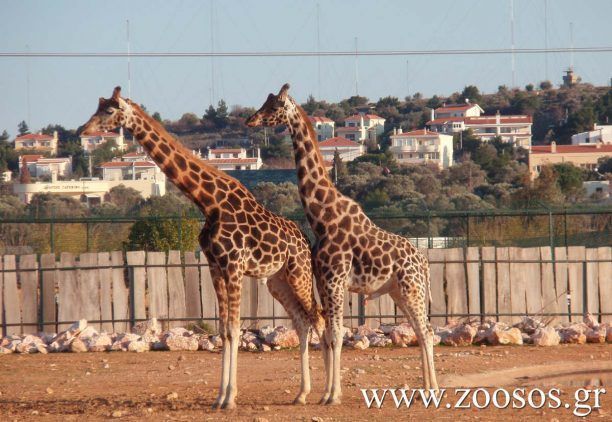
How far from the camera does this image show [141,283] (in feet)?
72.3

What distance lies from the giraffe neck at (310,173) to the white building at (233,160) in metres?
51.7

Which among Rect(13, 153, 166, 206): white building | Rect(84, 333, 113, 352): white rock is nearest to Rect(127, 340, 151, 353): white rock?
Rect(84, 333, 113, 352): white rock

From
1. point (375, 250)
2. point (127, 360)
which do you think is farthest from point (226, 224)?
point (127, 360)

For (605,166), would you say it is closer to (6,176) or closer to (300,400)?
(6,176)

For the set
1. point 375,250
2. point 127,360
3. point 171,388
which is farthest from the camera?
point 127,360

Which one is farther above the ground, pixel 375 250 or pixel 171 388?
pixel 375 250

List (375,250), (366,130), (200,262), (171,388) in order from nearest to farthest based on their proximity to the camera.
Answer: (375,250), (171,388), (200,262), (366,130)

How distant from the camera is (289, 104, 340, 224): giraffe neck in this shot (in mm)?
14461

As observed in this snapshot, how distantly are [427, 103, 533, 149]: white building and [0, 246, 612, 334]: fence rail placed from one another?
73.7 metres

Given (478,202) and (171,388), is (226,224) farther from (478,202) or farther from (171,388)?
→ (478,202)

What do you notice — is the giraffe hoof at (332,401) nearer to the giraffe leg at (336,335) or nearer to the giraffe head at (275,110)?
the giraffe leg at (336,335)

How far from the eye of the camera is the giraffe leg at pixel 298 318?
14.4m

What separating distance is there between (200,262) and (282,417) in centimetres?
873

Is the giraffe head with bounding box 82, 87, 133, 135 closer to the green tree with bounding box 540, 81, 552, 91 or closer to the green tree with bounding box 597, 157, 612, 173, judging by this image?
the green tree with bounding box 597, 157, 612, 173
